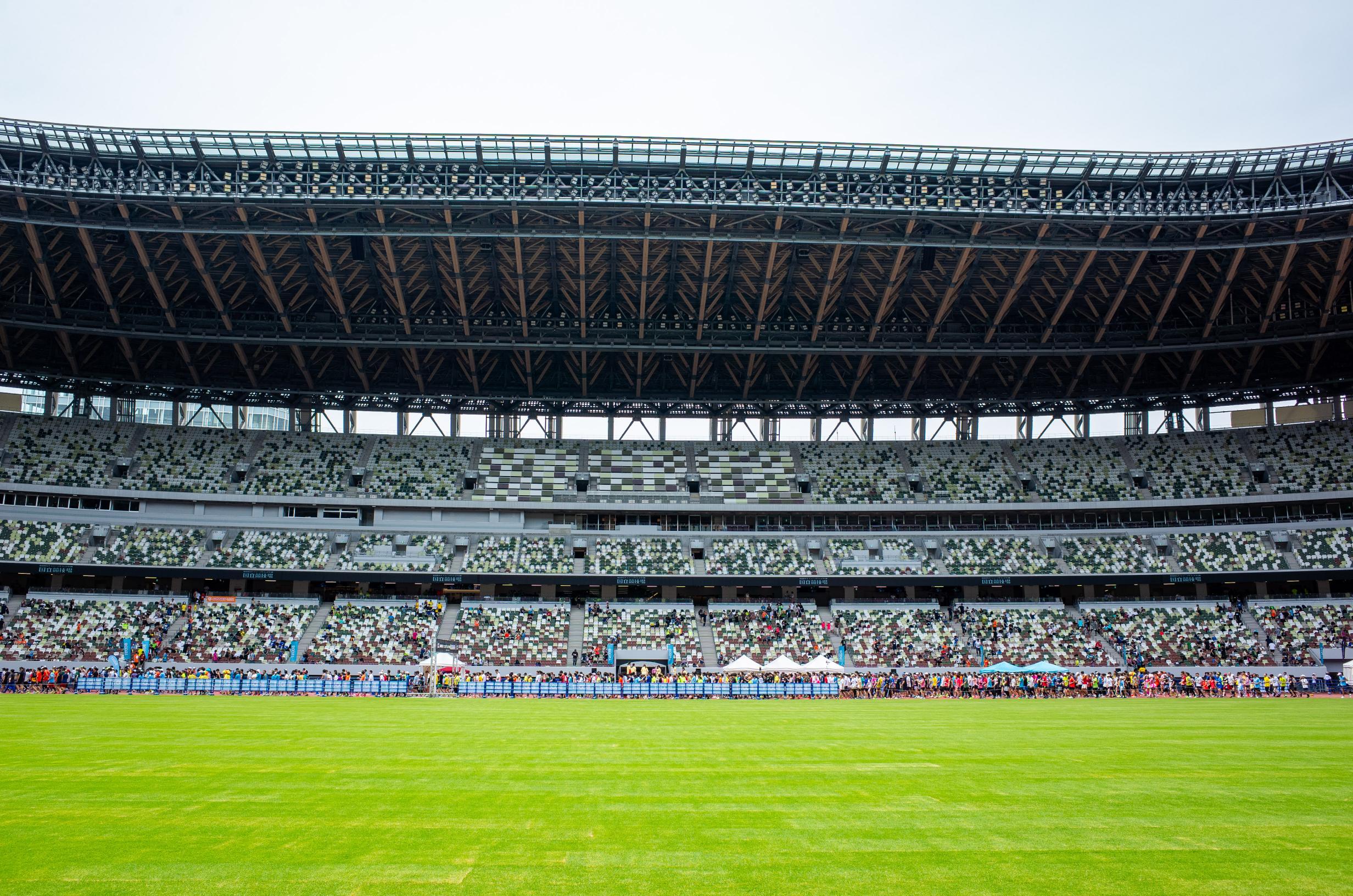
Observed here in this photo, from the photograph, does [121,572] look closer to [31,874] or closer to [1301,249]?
[31,874]

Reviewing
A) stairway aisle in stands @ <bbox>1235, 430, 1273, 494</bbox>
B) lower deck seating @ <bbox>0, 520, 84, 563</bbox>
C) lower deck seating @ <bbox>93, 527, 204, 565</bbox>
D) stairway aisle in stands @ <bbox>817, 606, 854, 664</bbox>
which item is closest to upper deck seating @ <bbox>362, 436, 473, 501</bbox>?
lower deck seating @ <bbox>93, 527, 204, 565</bbox>

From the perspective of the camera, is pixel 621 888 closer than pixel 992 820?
Yes

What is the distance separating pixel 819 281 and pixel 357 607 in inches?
1419

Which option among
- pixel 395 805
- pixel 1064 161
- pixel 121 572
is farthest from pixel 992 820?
pixel 121 572

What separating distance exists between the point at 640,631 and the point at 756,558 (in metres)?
10.6

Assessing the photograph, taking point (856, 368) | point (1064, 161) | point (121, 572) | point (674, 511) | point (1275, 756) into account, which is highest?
point (1064, 161)

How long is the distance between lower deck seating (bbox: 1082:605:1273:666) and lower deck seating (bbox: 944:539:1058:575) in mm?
4680

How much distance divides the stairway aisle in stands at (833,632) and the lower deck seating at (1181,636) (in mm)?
16262

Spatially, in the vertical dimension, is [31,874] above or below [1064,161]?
below

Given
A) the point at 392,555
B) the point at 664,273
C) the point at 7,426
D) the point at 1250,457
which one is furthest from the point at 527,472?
the point at 1250,457

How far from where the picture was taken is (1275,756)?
19.8 m

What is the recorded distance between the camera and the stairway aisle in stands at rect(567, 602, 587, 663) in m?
58.5

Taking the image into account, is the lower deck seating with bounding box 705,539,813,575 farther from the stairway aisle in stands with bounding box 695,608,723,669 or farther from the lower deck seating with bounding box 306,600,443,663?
the lower deck seating with bounding box 306,600,443,663

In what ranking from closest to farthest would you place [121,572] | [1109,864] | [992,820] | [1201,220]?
[1109,864] → [992,820] → [1201,220] → [121,572]
